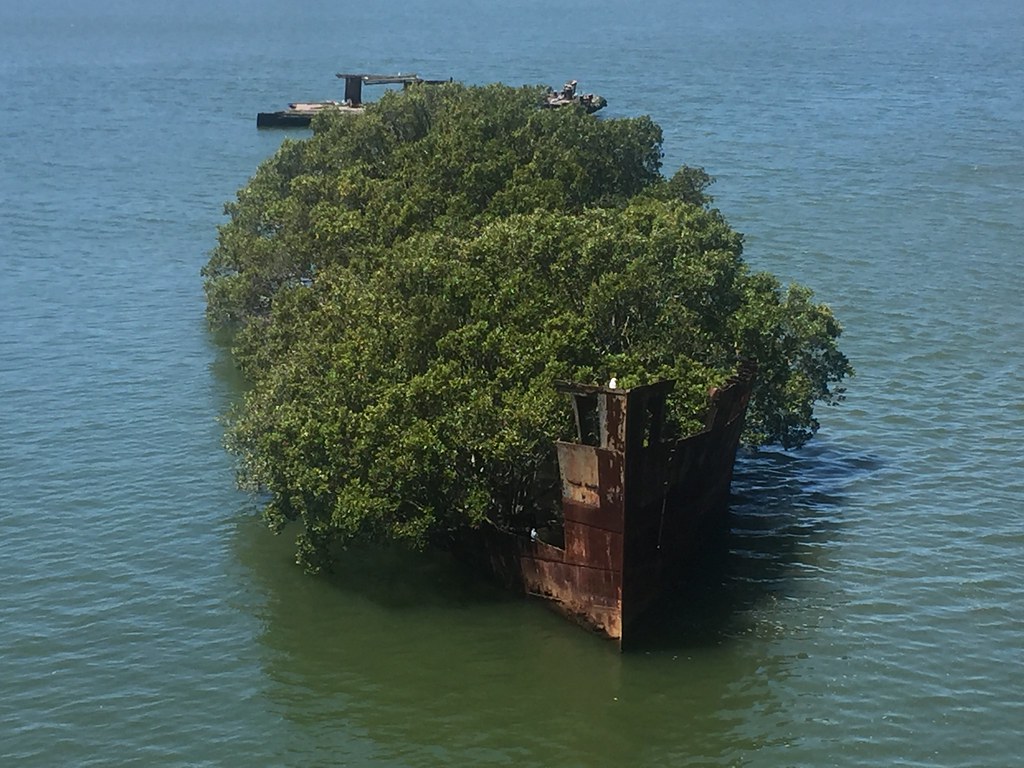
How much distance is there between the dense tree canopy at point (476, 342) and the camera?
112 feet

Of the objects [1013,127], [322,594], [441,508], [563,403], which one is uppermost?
[1013,127]

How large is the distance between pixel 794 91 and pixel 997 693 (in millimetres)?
98350

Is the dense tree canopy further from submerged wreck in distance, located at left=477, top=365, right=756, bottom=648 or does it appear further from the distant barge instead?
the distant barge

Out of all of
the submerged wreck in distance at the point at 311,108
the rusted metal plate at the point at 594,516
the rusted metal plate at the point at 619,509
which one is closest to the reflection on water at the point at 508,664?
the rusted metal plate at the point at 619,509

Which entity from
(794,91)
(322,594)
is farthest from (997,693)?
(794,91)

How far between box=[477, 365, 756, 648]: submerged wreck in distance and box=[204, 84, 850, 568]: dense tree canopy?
35.9 inches

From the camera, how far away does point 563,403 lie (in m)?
33.6

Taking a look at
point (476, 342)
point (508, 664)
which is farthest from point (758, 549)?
point (476, 342)

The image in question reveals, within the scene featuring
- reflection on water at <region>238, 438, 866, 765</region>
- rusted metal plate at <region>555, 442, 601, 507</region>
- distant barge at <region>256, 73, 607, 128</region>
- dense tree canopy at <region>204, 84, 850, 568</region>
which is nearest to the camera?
reflection on water at <region>238, 438, 866, 765</region>

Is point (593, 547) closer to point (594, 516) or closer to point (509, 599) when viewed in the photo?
point (594, 516)

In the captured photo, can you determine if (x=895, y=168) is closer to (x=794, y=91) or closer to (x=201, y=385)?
A: (x=794, y=91)

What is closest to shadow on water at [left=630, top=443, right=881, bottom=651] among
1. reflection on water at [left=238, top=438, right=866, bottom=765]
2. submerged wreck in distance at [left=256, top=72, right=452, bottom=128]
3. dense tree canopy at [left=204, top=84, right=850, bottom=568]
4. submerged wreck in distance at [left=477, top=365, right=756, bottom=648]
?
reflection on water at [left=238, top=438, right=866, bottom=765]

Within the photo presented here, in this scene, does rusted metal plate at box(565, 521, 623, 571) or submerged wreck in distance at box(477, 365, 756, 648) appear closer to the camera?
submerged wreck in distance at box(477, 365, 756, 648)

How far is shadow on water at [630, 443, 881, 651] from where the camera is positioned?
34906mm
